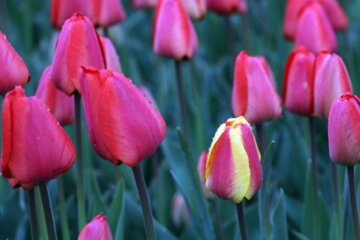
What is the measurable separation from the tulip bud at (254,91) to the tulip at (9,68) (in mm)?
357

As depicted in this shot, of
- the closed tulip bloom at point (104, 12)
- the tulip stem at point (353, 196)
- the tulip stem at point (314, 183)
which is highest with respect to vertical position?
the closed tulip bloom at point (104, 12)

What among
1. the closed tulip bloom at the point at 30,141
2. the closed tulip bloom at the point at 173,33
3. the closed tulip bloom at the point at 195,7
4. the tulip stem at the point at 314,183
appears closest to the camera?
the closed tulip bloom at the point at 30,141

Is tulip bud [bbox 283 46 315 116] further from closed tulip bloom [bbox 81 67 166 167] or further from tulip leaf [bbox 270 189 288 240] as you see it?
closed tulip bloom [bbox 81 67 166 167]

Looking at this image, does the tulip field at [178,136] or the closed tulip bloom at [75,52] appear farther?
the closed tulip bloom at [75,52]

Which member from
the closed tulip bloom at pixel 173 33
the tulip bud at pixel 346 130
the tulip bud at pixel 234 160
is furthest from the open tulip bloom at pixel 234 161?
the closed tulip bloom at pixel 173 33

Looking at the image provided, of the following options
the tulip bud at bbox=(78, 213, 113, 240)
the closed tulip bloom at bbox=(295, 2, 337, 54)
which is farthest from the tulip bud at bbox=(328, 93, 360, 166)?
the closed tulip bloom at bbox=(295, 2, 337, 54)

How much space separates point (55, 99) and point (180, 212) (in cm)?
47

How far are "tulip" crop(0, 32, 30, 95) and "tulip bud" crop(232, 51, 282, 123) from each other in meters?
0.36

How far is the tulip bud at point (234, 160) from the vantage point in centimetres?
80

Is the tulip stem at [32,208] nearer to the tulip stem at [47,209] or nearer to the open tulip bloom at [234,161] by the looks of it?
the tulip stem at [47,209]

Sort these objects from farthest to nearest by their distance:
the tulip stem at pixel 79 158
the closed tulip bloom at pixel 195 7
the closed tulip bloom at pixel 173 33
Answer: the closed tulip bloom at pixel 195 7
the closed tulip bloom at pixel 173 33
the tulip stem at pixel 79 158

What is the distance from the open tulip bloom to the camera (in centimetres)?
80

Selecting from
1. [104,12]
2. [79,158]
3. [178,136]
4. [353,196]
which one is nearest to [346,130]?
[353,196]

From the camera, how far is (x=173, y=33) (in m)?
1.30
